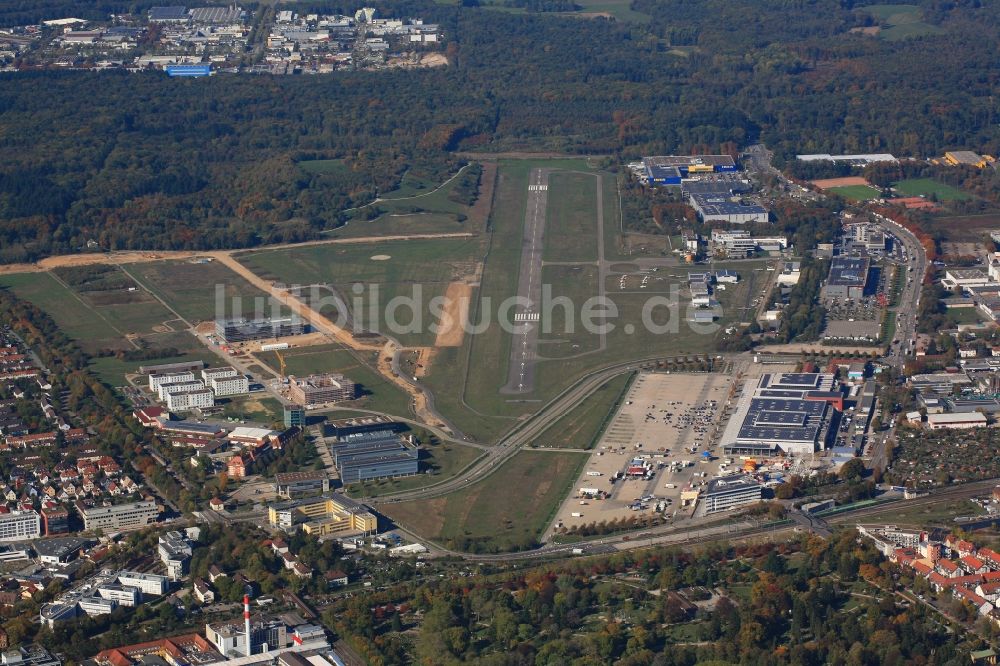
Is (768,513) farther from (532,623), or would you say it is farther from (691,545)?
(532,623)

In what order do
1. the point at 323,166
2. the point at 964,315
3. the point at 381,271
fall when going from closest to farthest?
1. the point at 964,315
2. the point at 381,271
3. the point at 323,166

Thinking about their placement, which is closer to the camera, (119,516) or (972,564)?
(972,564)

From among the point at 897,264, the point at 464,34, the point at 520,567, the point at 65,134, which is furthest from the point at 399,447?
the point at 464,34

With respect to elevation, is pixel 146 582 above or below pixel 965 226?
above

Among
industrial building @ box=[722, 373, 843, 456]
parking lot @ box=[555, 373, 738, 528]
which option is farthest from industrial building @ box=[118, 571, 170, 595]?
industrial building @ box=[722, 373, 843, 456]

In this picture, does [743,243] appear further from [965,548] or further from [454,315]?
[965,548]

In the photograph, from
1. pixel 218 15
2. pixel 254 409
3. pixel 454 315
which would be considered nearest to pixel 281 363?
pixel 254 409

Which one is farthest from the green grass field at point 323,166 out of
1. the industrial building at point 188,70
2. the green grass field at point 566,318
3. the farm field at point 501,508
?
the farm field at point 501,508
